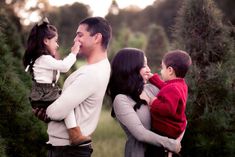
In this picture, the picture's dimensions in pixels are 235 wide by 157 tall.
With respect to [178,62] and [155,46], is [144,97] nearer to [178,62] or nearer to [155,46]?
[178,62]

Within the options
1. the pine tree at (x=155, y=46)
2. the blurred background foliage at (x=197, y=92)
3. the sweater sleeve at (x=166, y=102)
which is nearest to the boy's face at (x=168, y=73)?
the sweater sleeve at (x=166, y=102)

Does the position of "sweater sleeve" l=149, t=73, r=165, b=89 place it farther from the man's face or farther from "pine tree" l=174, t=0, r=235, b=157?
"pine tree" l=174, t=0, r=235, b=157

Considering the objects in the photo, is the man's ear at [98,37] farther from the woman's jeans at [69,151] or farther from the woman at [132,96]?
the woman's jeans at [69,151]

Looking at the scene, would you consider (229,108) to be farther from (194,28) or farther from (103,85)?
(103,85)

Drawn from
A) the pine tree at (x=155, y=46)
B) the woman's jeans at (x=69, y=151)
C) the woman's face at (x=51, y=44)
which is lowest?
the pine tree at (x=155, y=46)

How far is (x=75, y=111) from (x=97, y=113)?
7.1 inches

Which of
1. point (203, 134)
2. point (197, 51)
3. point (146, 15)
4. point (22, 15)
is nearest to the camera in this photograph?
point (203, 134)

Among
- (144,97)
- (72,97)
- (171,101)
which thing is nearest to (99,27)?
(72,97)

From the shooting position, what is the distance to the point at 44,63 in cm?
379

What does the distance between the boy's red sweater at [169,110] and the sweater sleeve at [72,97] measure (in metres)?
0.73

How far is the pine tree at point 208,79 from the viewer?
5.72 m

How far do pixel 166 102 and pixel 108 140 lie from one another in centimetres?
684

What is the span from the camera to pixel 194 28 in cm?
633

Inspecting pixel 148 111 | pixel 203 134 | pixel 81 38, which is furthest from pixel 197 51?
pixel 81 38
